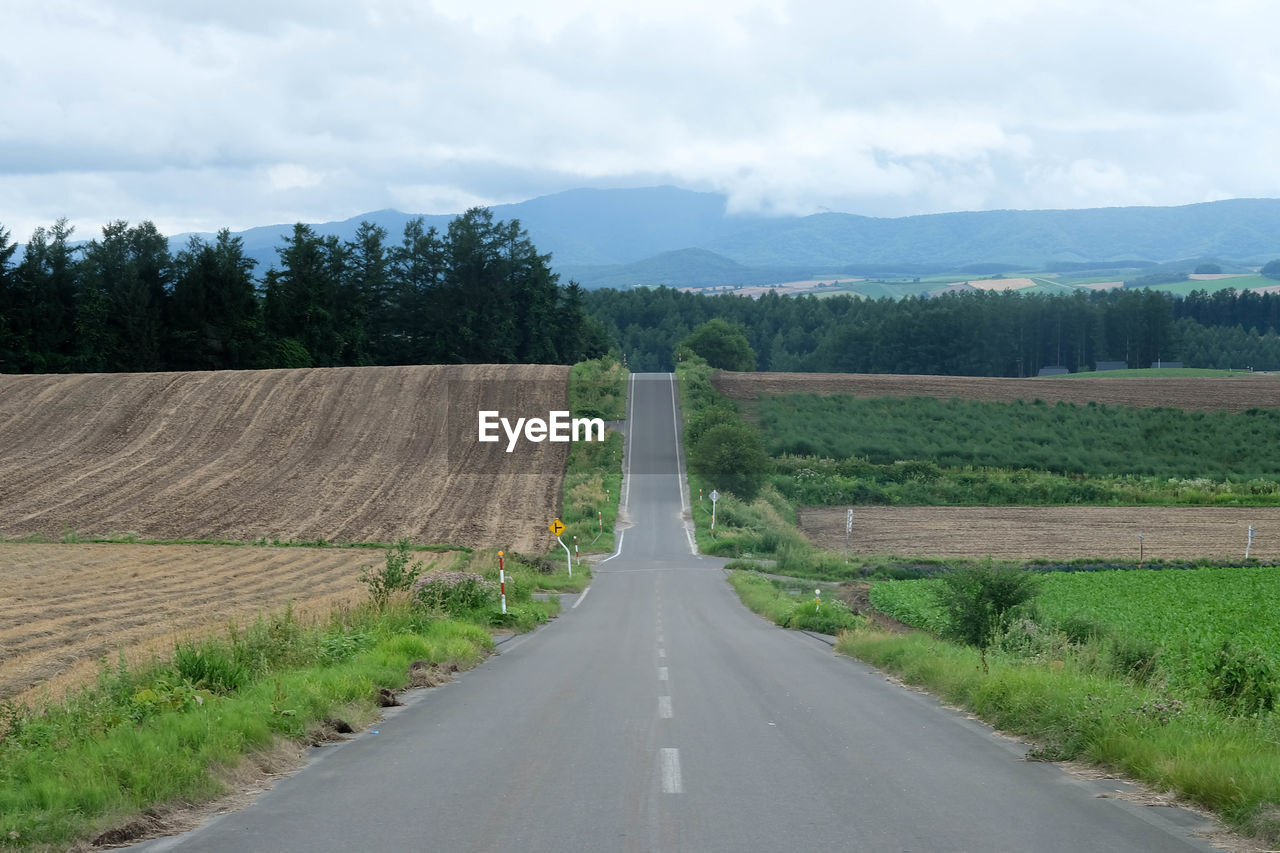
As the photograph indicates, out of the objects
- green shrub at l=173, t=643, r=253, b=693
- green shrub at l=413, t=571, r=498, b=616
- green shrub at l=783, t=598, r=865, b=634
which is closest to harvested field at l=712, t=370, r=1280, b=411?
green shrub at l=783, t=598, r=865, b=634

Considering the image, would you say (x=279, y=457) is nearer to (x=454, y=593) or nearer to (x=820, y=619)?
(x=454, y=593)

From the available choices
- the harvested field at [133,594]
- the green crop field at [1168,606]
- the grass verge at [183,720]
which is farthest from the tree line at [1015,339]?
the grass verge at [183,720]

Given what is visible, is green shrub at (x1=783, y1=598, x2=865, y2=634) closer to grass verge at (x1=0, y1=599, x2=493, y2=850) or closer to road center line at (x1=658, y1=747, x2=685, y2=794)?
grass verge at (x1=0, y1=599, x2=493, y2=850)

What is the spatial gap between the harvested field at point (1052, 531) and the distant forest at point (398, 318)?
54.6 meters

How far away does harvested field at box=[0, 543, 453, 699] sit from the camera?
56.9 feet

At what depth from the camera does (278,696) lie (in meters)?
11.1

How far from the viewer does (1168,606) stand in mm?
28531

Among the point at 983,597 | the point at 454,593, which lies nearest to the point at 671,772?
the point at 983,597

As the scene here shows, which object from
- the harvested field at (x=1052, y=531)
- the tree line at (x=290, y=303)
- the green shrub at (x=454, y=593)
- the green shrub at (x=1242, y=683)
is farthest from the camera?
the tree line at (x=290, y=303)

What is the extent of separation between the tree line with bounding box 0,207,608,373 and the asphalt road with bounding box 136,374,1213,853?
83.3 meters

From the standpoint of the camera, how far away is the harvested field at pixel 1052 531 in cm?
4619

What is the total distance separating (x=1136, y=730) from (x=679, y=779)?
4.16 meters

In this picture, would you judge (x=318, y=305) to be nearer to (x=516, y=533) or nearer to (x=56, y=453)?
(x=56, y=453)

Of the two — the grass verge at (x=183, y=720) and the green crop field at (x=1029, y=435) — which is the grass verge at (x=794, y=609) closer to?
the grass verge at (x=183, y=720)
